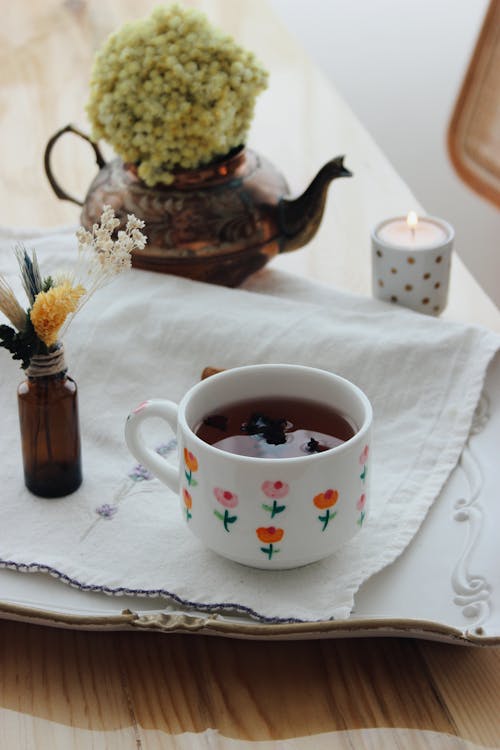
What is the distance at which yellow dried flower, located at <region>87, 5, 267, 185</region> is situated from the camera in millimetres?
1063

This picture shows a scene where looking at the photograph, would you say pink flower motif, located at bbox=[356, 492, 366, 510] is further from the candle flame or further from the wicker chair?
the wicker chair

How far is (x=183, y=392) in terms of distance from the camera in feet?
3.25

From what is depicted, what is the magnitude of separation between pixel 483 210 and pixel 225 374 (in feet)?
5.62

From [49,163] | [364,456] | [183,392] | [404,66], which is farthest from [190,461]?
[404,66]

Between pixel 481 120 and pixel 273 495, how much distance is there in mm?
810

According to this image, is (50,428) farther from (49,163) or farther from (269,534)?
(49,163)

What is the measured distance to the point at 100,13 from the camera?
194 centimetres

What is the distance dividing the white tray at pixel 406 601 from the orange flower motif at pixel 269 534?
0.18 feet

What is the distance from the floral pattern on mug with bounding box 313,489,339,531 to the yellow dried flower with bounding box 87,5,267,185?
465 millimetres

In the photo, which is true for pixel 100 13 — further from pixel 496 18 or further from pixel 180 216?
pixel 180 216

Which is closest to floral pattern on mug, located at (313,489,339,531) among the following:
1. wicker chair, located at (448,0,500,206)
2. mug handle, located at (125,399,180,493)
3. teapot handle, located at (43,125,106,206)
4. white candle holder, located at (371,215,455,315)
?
mug handle, located at (125,399,180,493)

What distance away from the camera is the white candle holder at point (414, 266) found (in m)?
1.09

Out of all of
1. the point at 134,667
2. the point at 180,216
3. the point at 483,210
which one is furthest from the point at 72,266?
the point at 483,210

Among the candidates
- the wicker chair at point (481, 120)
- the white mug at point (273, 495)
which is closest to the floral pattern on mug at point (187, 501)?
the white mug at point (273, 495)
